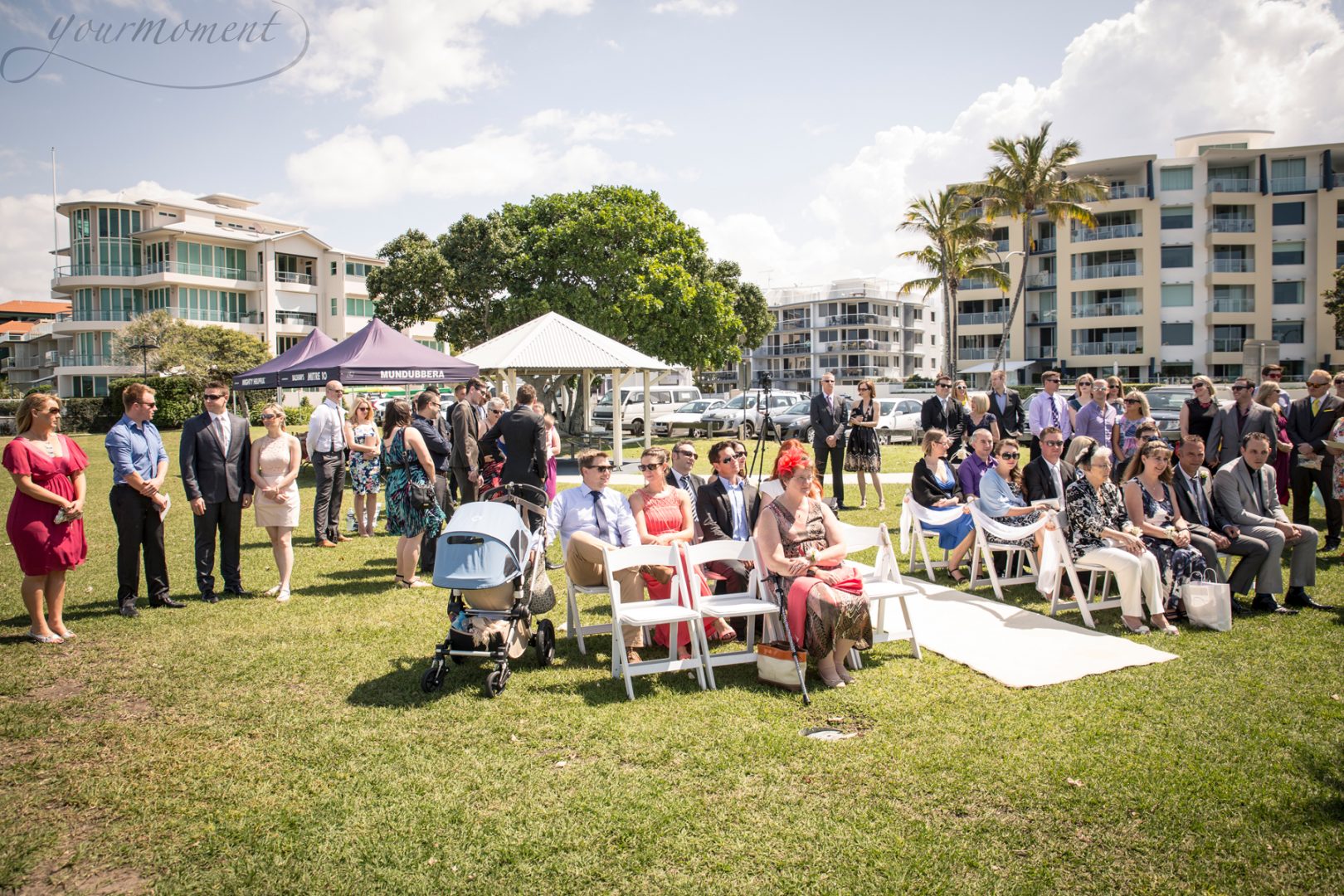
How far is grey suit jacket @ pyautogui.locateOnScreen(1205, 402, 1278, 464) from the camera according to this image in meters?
9.05

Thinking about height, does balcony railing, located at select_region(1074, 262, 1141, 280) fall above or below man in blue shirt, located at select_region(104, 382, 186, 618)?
above

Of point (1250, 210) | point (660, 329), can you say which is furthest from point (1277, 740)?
point (1250, 210)

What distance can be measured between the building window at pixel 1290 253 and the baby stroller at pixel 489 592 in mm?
59546

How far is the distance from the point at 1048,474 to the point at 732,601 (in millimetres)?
4138

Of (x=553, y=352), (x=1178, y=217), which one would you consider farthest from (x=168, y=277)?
(x=1178, y=217)

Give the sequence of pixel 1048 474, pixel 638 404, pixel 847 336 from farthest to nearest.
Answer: pixel 847 336, pixel 638 404, pixel 1048 474

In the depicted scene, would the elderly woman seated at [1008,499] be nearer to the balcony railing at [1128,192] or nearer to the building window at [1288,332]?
the balcony railing at [1128,192]

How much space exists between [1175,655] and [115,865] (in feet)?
21.0

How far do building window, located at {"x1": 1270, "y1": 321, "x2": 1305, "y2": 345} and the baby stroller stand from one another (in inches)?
2292

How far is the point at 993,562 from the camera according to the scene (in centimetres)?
816

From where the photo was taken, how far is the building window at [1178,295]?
5172 centimetres

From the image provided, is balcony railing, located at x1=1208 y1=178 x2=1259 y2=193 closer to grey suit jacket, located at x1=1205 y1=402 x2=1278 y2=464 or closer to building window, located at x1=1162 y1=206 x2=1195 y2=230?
building window, located at x1=1162 y1=206 x2=1195 y2=230

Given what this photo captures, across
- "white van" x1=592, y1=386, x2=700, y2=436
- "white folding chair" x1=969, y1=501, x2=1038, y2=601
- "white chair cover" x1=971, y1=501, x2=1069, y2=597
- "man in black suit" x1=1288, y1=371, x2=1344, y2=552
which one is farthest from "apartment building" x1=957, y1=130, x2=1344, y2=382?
"white chair cover" x1=971, y1=501, x2=1069, y2=597

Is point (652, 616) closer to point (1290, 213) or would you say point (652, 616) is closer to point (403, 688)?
point (403, 688)
